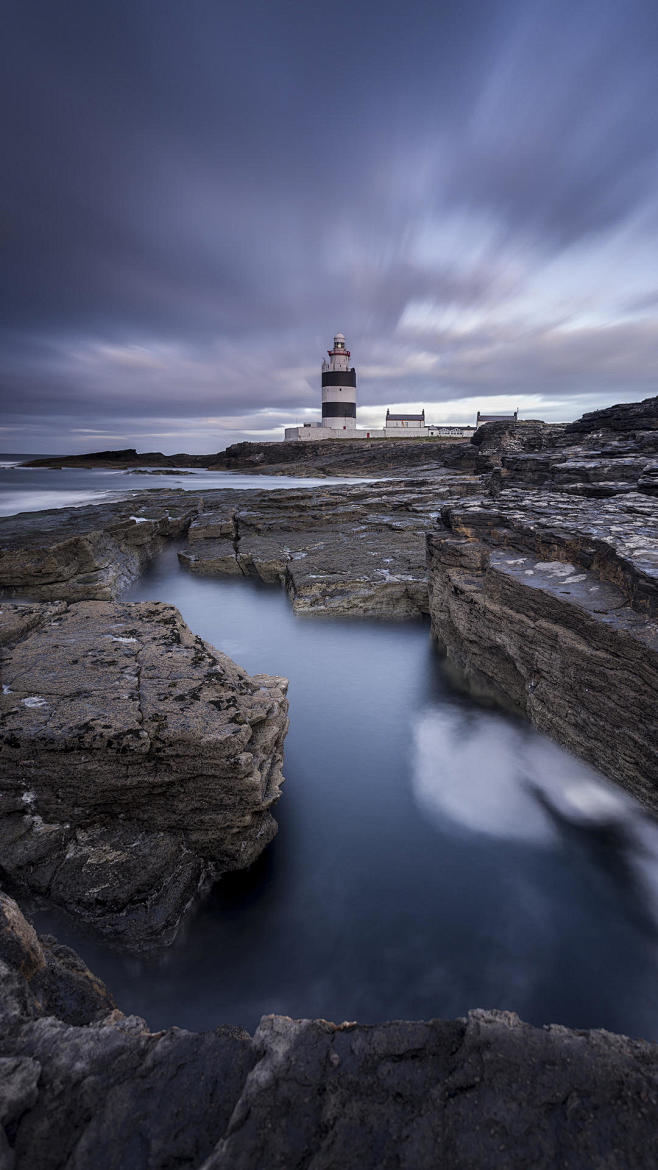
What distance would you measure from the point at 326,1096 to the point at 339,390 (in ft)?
252

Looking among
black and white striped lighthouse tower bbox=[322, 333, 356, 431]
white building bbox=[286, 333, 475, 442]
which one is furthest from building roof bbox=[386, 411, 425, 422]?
black and white striped lighthouse tower bbox=[322, 333, 356, 431]

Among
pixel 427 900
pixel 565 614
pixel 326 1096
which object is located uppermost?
pixel 565 614

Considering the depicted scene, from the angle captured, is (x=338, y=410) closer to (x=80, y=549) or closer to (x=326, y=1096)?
(x=80, y=549)

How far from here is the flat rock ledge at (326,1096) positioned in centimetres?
146

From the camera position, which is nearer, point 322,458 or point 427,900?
point 427,900

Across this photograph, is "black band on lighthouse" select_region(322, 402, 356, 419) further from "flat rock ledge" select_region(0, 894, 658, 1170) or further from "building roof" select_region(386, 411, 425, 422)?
"flat rock ledge" select_region(0, 894, 658, 1170)

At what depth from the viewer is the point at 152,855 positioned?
3.99 meters

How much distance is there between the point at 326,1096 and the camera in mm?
1655

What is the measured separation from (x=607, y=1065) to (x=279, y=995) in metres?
3.00

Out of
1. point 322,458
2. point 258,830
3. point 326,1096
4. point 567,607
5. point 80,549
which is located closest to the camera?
point 326,1096

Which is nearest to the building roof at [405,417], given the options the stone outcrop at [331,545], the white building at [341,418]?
the white building at [341,418]

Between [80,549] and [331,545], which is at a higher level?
[80,549]

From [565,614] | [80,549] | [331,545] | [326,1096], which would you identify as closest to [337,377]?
[331,545]

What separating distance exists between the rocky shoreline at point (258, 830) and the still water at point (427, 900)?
0.42m
